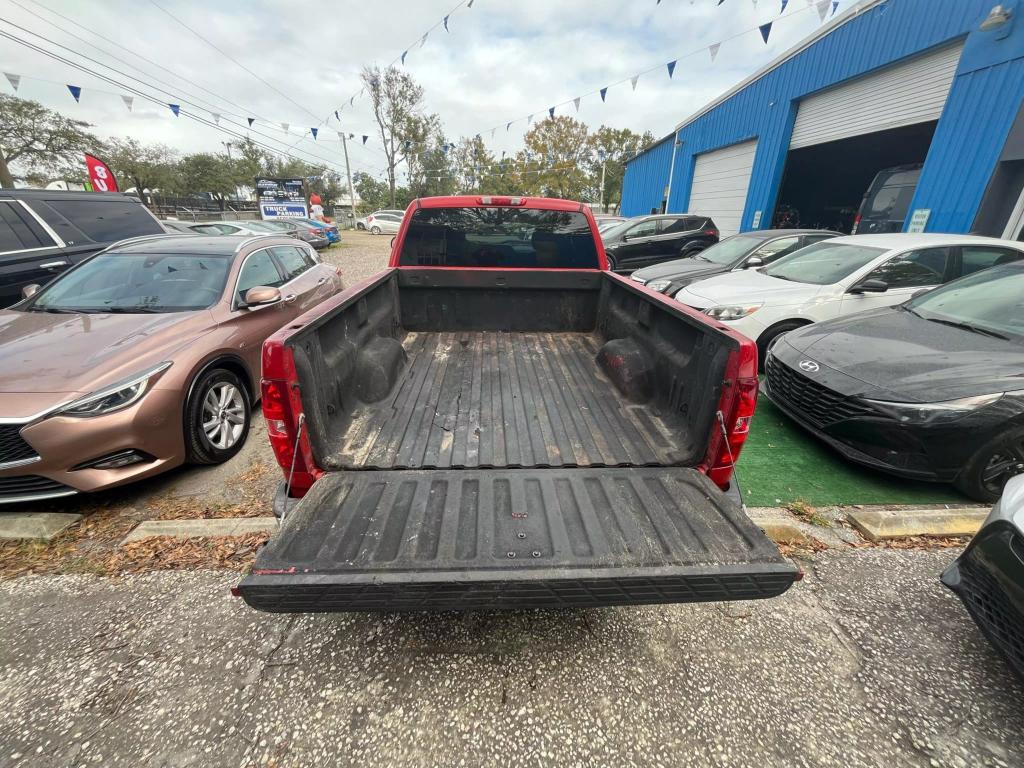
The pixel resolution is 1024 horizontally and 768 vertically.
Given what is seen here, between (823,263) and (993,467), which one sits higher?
(823,263)

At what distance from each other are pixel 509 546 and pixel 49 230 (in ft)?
23.3

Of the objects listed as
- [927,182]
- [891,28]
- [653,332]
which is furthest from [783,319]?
[891,28]

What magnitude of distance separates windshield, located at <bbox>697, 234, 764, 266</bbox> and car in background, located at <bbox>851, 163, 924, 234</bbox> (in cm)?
344

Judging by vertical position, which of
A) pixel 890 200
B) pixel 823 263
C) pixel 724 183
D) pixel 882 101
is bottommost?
pixel 823 263

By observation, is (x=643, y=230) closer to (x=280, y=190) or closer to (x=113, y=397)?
(x=113, y=397)

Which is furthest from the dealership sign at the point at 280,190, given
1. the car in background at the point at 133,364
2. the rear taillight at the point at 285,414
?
the rear taillight at the point at 285,414

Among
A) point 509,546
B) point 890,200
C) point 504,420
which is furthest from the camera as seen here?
point 890,200

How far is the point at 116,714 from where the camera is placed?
167 centimetres

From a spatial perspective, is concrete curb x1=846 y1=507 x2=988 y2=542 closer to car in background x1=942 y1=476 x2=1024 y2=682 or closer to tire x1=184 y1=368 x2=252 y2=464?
car in background x1=942 y1=476 x2=1024 y2=682

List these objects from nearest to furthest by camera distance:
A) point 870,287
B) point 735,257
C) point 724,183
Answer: point 870,287, point 735,257, point 724,183

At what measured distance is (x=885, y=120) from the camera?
8516mm

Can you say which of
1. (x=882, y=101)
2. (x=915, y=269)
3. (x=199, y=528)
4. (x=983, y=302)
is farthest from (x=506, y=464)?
(x=882, y=101)

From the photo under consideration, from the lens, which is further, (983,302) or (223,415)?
(983,302)

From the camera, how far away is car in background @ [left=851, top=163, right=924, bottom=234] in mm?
8531
